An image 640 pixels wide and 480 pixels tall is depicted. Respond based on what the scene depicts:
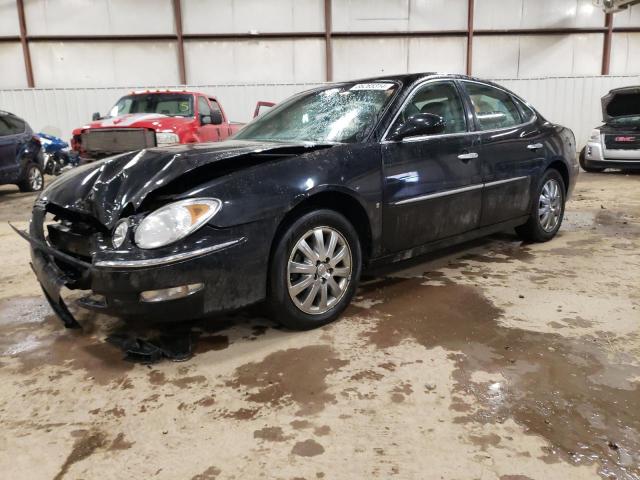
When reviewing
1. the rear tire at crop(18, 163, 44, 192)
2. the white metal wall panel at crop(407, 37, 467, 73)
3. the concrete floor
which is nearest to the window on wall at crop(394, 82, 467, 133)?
the concrete floor

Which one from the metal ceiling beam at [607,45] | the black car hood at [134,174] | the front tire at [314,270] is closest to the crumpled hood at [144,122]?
the black car hood at [134,174]

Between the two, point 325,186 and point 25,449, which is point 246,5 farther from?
point 25,449

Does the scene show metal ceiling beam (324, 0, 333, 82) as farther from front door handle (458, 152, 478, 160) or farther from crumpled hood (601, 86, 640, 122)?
front door handle (458, 152, 478, 160)

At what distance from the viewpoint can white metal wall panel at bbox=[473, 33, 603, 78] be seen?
13.8 m

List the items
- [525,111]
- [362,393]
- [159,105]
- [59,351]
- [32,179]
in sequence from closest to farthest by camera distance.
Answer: [362,393] < [59,351] < [525,111] < [159,105] < [32,179]

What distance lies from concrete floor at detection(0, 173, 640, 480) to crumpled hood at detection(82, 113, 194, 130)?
13.4ft

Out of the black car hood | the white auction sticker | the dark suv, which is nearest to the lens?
the black car hood

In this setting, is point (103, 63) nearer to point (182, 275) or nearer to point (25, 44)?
point (25, 44)

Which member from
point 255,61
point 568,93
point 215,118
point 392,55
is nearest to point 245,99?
point 255,61

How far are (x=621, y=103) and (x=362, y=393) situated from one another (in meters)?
9.10

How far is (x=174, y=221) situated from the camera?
2.27m

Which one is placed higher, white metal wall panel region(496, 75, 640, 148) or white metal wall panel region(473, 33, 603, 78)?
white metal wall panel region(473, 33, 603, 78)

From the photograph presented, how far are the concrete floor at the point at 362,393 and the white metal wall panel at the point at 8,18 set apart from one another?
12392 millimetres

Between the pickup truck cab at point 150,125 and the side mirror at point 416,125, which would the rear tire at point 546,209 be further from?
the pickup truck cab at point 150,125
